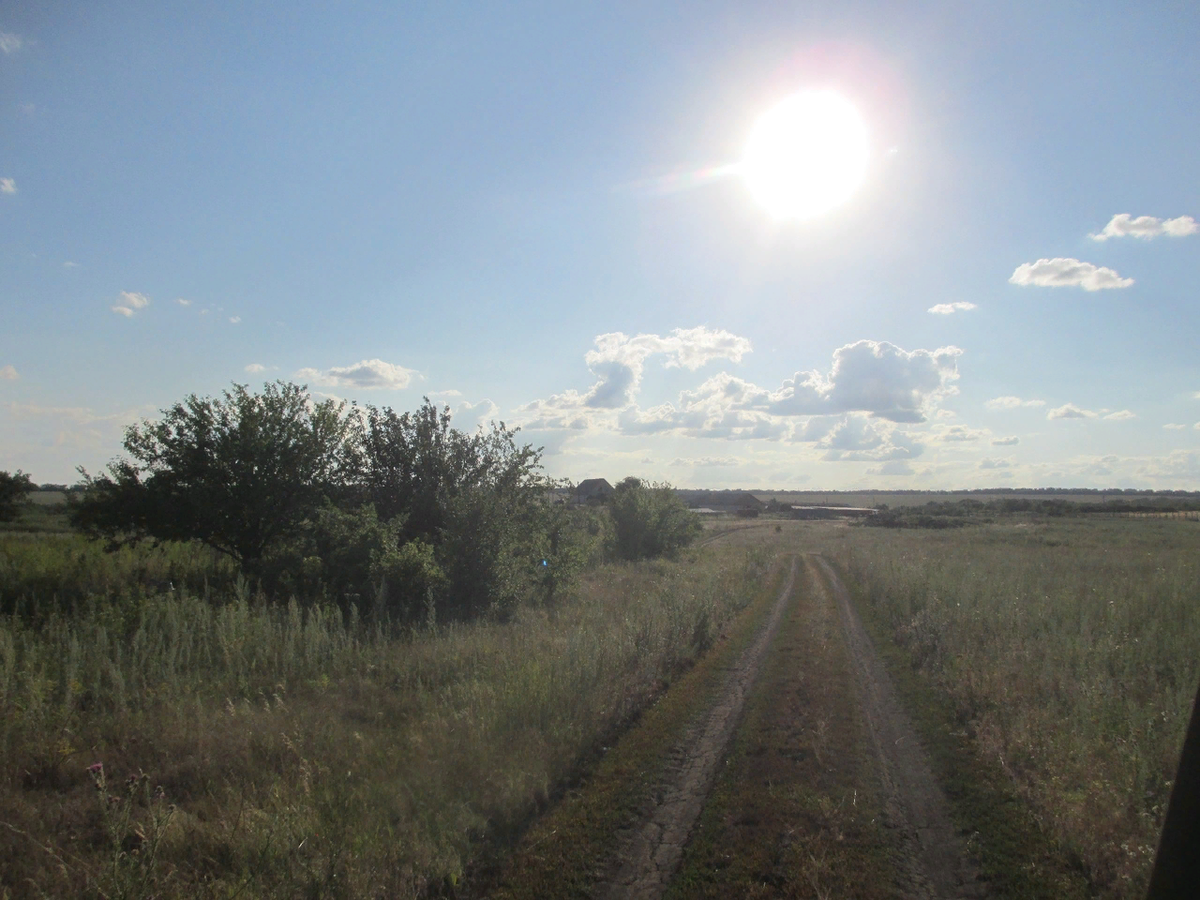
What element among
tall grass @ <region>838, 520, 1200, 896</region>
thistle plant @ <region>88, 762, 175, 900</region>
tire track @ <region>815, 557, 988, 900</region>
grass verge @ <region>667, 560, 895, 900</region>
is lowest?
tire track @ <region>815, 557, 988, 900</region>

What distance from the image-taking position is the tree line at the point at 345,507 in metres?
13.7

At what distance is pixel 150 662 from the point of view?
8.48 meters

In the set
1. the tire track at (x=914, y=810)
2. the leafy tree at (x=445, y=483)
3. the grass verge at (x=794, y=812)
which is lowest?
the tire track at (x=914, y=810)

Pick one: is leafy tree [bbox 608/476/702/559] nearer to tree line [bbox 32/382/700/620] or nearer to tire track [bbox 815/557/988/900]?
tree line [bbox 32/382/700/620]

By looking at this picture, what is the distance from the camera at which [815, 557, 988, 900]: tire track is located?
466 centimetres

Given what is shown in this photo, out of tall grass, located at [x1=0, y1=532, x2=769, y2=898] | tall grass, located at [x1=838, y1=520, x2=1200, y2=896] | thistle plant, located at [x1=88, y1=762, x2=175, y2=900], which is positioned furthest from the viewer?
tall grass, located at [x1=838, y1=520, x2=1200, y2=896]

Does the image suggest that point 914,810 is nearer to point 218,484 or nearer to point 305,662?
point 305,662

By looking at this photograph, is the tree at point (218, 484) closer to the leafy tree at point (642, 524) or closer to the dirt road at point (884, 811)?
the dirt road at point (884, 811)

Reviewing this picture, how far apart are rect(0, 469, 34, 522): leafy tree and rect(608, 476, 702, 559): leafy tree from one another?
31.0 meters

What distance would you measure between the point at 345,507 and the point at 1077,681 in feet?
49.6

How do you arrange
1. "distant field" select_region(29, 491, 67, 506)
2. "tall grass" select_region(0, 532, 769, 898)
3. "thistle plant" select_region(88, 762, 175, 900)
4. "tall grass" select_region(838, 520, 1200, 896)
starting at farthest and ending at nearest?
"distant field" select_region(29, 491, 67, 506), "tall grass" select_region(838, 520, 1200, 896), "tall grass" select_region(0, 532, 769, 898), "thistle plant" select_region(88, 762, 175, 900)

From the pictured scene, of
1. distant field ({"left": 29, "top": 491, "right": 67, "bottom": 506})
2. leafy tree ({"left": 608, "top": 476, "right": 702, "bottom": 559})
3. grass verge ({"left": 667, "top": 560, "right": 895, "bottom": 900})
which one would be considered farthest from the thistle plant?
distant field ({"left": 29, "top": 491, "right": 67, "bottom": 506})

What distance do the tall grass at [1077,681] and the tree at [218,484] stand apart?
14.0 meters

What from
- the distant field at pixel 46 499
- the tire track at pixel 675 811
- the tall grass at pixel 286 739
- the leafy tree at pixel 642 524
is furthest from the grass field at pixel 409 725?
the distant field at pixel 46 499
